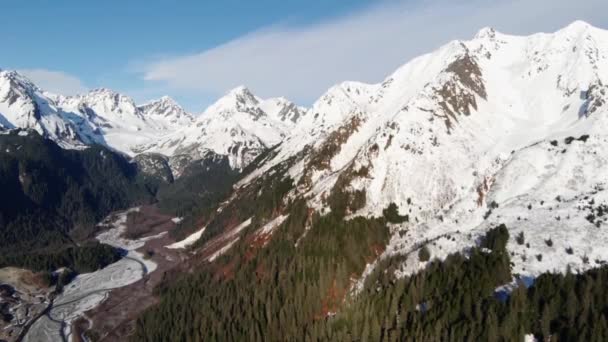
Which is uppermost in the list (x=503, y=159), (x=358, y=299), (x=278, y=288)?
(x=503, y=159)

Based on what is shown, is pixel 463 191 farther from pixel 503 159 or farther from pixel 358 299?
pixel 358 299

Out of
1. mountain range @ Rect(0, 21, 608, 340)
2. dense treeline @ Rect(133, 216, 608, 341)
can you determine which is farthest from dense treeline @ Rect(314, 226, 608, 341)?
mountain range @ Rect(0, 21, 608, 340)

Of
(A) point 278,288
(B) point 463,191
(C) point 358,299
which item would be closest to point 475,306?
(C) point 358,299

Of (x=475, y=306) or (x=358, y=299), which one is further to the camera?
(x=358, y=299)

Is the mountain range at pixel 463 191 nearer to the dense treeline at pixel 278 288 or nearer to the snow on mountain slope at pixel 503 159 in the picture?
the snow on mountain slope at pixel 503 159

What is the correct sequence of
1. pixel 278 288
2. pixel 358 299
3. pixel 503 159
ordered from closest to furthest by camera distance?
1. pixel 358 299
2. pixel 503 159
3. pixel 278 288

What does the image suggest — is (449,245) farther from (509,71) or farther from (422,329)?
(509,71)

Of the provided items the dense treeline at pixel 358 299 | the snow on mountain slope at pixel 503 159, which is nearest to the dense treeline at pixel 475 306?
the dense treeline at pixel 358 299

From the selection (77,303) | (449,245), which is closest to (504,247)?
(449,245)

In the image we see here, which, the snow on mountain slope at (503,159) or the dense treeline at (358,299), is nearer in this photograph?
the dense treeline at (358,299)
